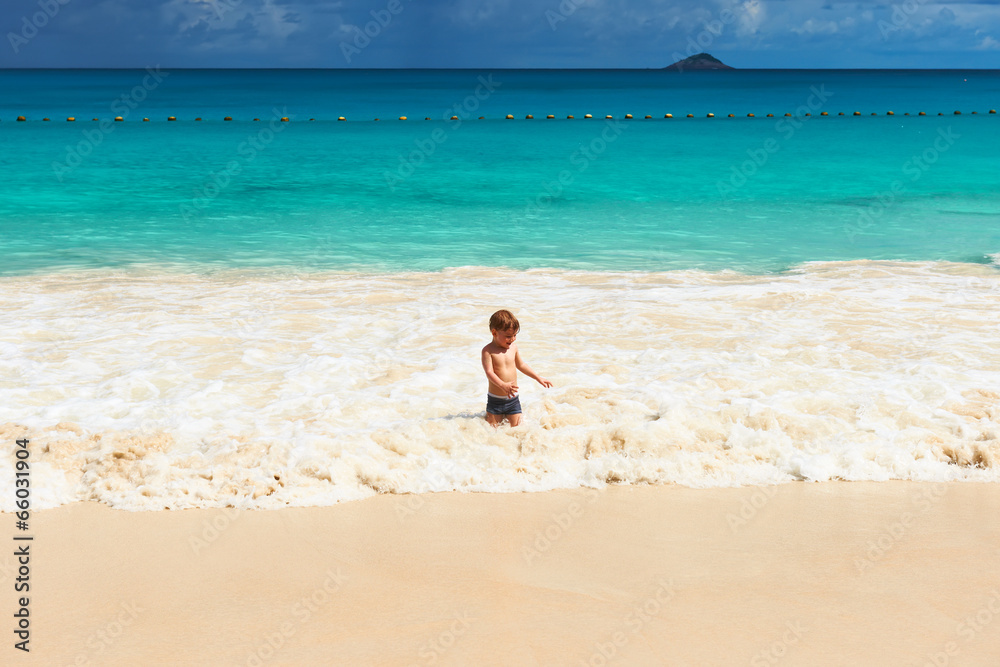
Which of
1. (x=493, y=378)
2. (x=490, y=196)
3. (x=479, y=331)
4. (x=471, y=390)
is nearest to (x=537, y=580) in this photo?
(x=493, y=378)

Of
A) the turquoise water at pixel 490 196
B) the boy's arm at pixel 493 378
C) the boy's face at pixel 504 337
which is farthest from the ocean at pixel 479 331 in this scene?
the boy's face at pixel 504 337

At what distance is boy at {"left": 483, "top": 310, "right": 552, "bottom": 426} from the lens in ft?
19.8

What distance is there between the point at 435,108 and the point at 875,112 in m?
33.5

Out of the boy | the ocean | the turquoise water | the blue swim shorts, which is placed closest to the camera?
the ocean

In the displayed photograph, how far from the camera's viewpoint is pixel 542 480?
561 centimetres

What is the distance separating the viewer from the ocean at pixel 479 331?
229 inches

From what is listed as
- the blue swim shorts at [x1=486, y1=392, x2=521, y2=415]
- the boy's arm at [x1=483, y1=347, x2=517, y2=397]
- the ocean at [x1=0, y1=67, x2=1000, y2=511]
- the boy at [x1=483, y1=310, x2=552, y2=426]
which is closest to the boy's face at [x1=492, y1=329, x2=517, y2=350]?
the boy at [x1=483, y1=310, x2=552, y2=426]

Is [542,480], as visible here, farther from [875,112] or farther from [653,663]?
[875,112]

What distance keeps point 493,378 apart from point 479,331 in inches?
118

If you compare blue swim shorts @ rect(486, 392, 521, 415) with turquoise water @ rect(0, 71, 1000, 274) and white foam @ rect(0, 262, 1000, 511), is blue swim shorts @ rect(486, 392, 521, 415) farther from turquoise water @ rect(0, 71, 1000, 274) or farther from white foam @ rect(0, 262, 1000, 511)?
turquoise water @ rect(0, 71, 1000, 274)

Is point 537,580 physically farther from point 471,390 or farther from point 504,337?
point 471,390

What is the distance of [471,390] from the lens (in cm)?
734

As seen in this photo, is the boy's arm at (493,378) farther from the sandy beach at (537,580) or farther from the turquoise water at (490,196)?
the turquoise water at (490,196)

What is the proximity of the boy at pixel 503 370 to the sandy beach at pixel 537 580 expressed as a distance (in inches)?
40.4
